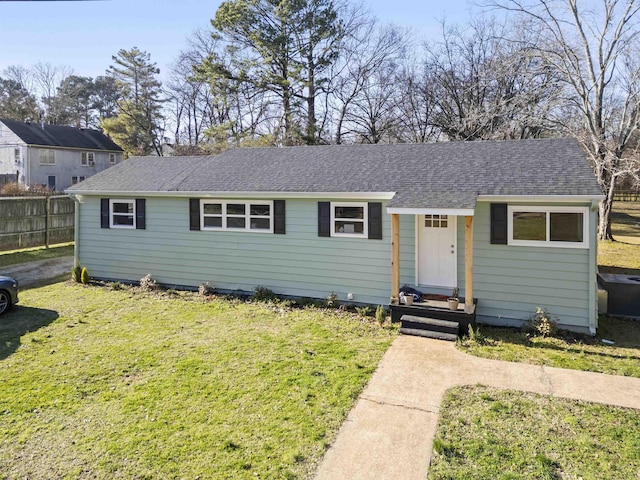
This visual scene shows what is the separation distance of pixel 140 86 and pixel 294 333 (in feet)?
102

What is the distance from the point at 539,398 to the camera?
5270 mm

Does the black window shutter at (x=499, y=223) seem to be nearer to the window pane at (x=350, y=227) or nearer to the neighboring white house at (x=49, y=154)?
the window pane at (x=350, y=227)

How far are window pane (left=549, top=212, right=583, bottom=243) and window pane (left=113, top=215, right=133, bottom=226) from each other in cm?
1041

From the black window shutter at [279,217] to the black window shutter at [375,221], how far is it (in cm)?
214

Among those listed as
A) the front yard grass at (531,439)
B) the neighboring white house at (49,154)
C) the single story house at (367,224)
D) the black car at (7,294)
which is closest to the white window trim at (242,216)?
the single story house at (367,224)

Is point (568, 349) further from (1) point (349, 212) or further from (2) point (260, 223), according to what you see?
(2) point (260, 223)

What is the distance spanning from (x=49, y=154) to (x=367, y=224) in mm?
32480

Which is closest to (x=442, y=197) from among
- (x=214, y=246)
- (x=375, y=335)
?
(x=375, y=335)

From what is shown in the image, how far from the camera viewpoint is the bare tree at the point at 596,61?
18.3 m

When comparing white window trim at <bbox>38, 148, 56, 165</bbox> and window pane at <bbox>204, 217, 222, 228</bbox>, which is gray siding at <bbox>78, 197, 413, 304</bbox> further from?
white window trim at <bbox>38, 148, 56, 165</bbox>

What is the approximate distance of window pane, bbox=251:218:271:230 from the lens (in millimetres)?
10234

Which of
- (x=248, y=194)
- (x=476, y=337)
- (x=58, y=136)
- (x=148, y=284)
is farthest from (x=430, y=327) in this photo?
(x=58, y=136)

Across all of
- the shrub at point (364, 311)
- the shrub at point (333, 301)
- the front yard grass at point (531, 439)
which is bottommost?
the front yard grass at point (531, 439)

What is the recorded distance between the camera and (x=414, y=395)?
5410mm
